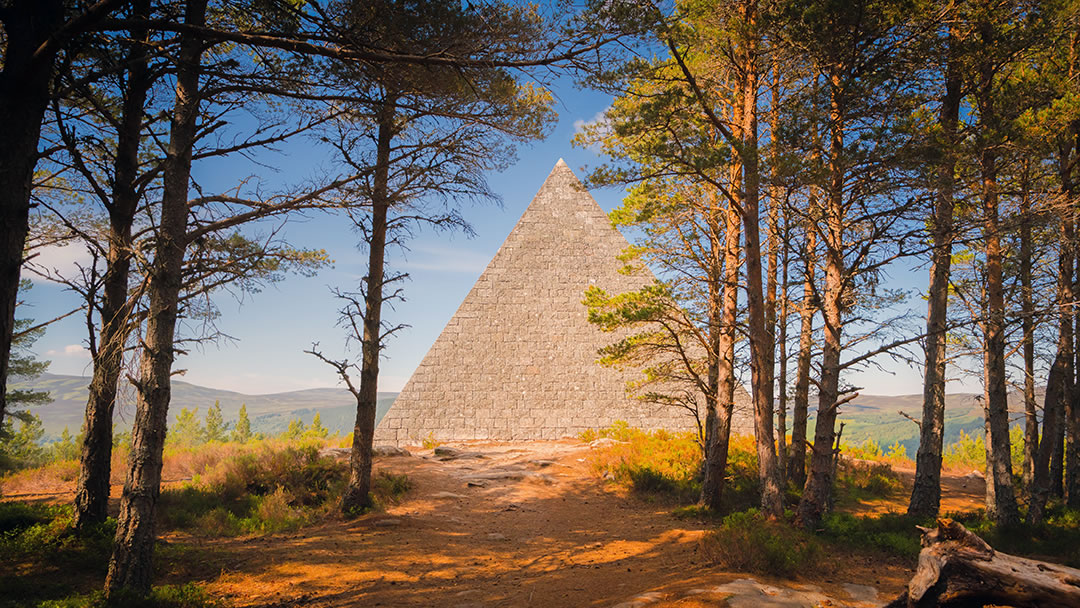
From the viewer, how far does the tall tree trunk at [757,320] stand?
7961mm

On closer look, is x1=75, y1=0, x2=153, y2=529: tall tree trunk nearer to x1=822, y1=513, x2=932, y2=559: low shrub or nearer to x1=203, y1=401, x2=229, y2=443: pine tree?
x1=822, y1=513, x2=932, y2=559: low shrub

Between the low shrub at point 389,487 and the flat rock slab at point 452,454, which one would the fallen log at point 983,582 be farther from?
the flat rock slab at point 452,454

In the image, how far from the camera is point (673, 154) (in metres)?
7.94

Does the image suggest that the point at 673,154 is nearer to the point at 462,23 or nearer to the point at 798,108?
the point at 798,108

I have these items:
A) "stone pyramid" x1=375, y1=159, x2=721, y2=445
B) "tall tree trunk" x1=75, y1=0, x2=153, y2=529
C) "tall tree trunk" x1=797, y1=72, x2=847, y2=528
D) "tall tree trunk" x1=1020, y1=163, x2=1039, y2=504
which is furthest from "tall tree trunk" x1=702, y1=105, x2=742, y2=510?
"tall tree trunk" x1=75, y1=0, x2=153, y2=529

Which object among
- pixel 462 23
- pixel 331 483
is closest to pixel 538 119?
pixel 462 23

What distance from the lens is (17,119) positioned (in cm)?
473

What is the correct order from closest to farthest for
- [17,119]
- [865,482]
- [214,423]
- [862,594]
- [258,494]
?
[17,119], [862,594], [258,494], [865,482], [214,423]

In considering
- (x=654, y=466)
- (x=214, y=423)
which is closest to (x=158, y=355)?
(x=654, y=466)

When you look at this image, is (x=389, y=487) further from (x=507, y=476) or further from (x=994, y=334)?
(x=994, y=334)

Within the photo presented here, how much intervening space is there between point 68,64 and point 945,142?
406 inches

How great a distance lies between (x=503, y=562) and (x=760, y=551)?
332 centimetres

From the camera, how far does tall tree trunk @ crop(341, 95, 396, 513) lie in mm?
9758

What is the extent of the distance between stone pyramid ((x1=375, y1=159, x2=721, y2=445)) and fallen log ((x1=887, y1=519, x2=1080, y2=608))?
14.6 m
